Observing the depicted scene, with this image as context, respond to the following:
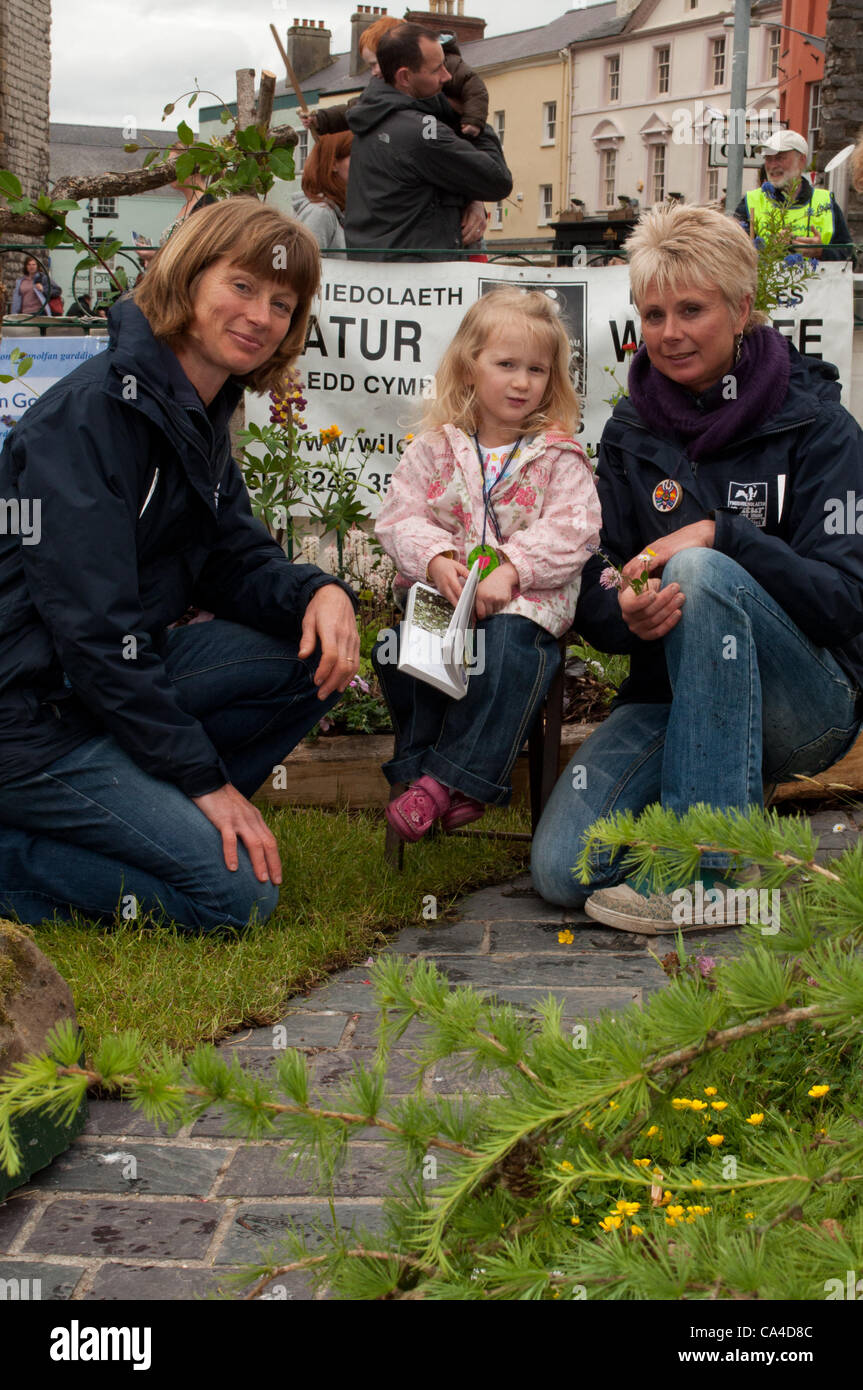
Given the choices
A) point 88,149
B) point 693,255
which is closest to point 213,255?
point 693,255

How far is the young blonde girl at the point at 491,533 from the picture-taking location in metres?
3.65

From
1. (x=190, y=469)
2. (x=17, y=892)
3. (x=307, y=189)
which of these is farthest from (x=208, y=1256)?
(x=307, y=189)

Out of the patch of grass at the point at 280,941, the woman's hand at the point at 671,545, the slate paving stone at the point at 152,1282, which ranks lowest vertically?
the slate paving stone at the point at 152,1282

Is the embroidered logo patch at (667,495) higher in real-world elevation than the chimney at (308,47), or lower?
lower

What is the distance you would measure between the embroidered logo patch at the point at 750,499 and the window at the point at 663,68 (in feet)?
181

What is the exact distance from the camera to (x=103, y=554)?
3.16 m

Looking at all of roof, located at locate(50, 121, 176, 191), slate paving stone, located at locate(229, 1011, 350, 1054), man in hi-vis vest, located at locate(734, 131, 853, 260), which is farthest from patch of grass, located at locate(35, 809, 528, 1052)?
roof, located at locate(50, 121, 176, 191)

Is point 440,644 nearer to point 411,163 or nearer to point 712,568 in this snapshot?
point 712,568

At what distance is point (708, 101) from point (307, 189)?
4939 cm

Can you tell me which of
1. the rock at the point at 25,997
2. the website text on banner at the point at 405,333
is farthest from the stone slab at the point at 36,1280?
the website text on banner at the point at 405,333

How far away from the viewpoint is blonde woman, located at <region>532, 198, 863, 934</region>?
3.49 m

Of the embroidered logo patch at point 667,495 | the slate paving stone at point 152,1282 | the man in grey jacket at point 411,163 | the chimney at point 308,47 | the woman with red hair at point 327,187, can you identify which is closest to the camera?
the slate paving stone at point 152,1282

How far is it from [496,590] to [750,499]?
744 mm

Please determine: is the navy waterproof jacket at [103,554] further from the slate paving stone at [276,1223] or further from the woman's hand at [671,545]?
the slate paving stone at [276,1223]
